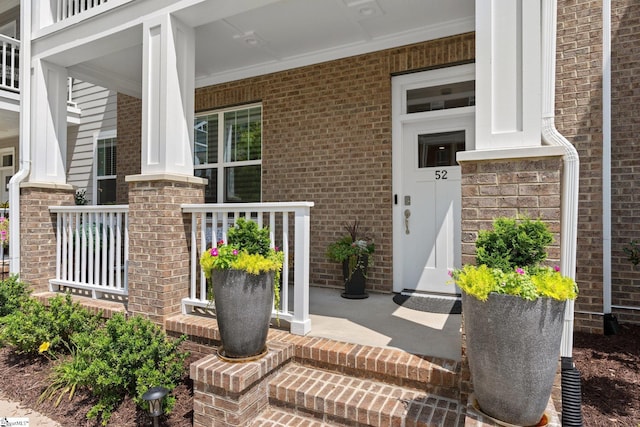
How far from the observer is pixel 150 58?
11.5 ft

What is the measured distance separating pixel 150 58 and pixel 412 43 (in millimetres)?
2888

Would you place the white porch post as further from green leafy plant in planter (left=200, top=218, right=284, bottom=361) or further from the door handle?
the door handle

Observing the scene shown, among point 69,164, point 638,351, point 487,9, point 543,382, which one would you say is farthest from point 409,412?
point 69,164

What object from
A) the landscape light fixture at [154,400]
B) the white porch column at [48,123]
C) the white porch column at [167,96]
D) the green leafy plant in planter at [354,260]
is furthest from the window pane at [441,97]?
the white porch column at [48,123]

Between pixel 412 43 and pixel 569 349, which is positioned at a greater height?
pixel 412 43

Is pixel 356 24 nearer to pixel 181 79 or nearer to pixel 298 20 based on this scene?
pixel 298 20

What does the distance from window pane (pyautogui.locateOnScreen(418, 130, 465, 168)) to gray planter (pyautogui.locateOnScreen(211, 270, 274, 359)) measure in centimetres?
273

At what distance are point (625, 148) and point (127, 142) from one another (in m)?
7.27

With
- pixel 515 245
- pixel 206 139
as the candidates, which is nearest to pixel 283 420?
pixel 515 245

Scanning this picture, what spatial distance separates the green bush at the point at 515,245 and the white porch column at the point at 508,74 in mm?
544

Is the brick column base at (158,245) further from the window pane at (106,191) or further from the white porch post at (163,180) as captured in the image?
the window pane at (106,191)

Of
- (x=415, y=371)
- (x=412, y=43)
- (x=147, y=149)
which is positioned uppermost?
(x=412, y=43)

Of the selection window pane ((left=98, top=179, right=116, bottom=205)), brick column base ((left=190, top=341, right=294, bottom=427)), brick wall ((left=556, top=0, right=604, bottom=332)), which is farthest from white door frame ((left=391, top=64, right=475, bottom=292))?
window pane ((left=98, top=179, right=116, bottom=205))

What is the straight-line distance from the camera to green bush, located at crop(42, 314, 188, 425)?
2627 millimetres
